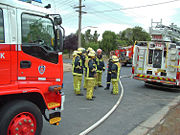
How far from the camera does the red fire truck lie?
2.99m

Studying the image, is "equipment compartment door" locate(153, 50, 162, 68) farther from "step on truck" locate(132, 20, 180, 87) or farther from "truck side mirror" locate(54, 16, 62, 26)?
"truck side mirror" locate(54, 16, 62, 26)

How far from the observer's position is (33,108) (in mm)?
3303

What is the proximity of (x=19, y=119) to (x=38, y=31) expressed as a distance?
158cm

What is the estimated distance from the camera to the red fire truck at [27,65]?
2992mm

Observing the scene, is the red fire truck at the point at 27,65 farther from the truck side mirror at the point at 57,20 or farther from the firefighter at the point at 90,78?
the firefighter at the point at 90,78

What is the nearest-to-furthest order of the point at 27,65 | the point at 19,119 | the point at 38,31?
the point at 19,119 → the point at 27,65 → the point at 38,31

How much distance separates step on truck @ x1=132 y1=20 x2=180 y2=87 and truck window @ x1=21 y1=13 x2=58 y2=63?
23.7ft

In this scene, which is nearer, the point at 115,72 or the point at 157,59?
the point at 115,72

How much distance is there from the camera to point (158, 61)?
32.7ft

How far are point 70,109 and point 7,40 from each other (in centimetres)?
343

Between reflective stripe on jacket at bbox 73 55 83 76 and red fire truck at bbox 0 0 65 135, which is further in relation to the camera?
reflective stripe on jacket at bbox 73 55 83 76

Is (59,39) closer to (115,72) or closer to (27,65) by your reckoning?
(27,65)

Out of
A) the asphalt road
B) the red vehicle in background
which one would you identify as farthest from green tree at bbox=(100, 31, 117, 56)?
the asphalt road

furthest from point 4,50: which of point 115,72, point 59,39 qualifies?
point 115,72
